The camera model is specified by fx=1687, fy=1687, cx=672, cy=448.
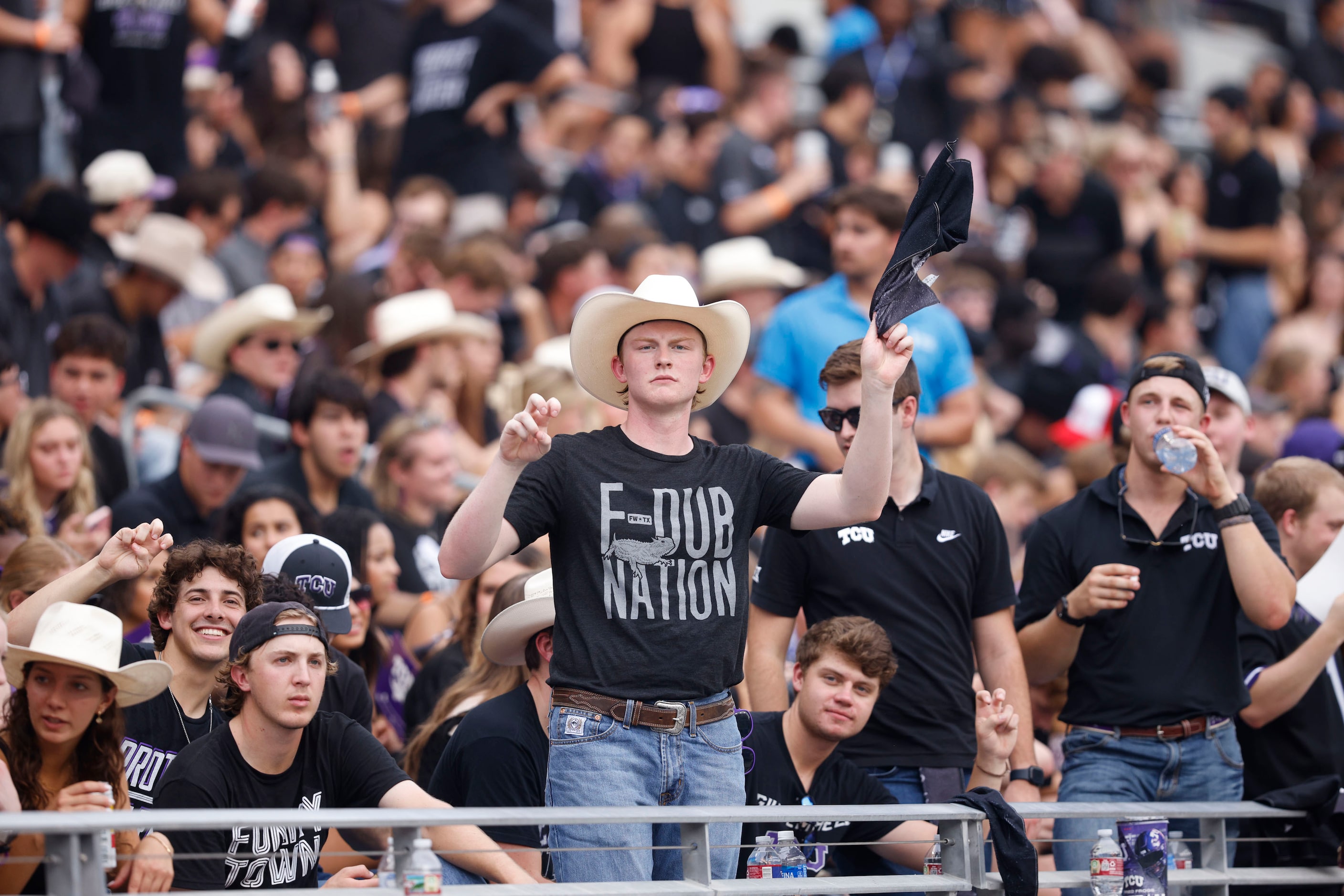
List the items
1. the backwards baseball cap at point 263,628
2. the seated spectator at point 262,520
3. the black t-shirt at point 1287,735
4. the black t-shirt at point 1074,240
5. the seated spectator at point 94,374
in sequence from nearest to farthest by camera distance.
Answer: the backwards baseball cap at point 263,628
the black t-shirt at point 1287,735
the seated spectator at point 262,520
the seated spectator at point 94,374
the black t-shirt at point 1074,240

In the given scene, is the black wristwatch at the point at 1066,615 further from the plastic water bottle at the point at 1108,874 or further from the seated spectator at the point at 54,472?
the seated spectator at the point at 54,472

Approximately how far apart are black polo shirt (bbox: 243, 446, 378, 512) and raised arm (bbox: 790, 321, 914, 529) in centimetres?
373

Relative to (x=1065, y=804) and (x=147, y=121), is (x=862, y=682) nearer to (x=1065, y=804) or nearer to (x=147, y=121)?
(x=1065, y=804)

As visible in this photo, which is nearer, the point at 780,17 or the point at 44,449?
the point at 44,449

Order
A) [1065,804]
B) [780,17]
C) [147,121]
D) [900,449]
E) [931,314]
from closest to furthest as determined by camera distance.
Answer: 1. [1065,804]
2. [900,449]
3. [931,314]
4. [147,121]
5. [780,17]

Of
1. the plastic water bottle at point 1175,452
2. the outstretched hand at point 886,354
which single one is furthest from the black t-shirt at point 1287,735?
the outstretched hand at point 886,354

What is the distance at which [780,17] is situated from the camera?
1866 centimetres

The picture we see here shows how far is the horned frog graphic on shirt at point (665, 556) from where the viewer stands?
4320mm

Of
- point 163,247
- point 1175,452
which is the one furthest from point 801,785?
point 163,247

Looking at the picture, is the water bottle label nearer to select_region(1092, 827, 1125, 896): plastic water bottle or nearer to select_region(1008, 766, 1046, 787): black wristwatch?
select_region(1092, 827, 1125, 896): plastic water bottle

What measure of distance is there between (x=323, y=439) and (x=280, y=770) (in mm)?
3094

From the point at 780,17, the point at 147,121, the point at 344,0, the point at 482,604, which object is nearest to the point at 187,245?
the point at 147,121

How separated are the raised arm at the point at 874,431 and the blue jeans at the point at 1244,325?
1042 centimetres

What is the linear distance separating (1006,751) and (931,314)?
291cm
